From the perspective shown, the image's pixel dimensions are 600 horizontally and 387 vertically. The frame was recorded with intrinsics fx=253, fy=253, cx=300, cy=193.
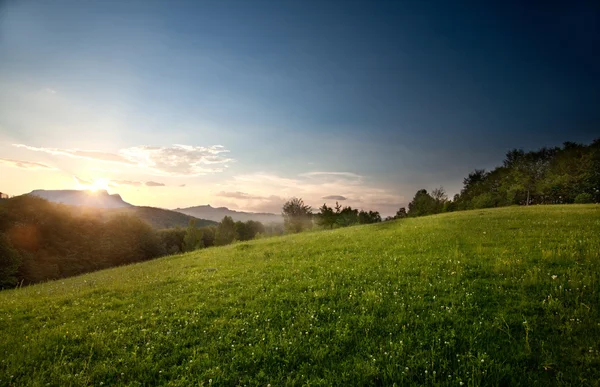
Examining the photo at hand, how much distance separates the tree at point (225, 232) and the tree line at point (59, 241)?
63.6 ft

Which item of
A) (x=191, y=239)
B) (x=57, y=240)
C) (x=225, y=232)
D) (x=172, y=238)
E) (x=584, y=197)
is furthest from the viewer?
(x=172, y=238)

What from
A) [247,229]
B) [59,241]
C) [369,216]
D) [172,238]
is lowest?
[172,238]

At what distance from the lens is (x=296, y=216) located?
246 feet

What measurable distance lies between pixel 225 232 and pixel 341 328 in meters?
94.9

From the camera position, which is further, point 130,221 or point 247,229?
point 247,229

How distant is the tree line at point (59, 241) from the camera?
41.2 m

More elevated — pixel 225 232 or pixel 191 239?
pixel 225 232

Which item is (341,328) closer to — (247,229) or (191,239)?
(191,239)

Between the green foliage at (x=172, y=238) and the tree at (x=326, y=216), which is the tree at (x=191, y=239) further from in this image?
the tree at (x=326, y=216)

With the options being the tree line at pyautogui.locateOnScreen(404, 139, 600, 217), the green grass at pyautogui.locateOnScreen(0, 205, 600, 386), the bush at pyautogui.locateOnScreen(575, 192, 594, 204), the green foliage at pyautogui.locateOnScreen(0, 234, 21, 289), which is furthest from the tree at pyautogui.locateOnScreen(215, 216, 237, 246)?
the bush at pyautogui.locateOnScreen(575, 192, 594, 204)

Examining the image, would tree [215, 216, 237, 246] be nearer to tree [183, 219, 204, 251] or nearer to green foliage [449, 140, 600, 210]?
tree [183, 219, 204, 251]

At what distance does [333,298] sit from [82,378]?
681 cm

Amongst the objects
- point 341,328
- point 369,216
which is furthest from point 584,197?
point 341,328

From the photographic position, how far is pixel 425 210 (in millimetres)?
95688
